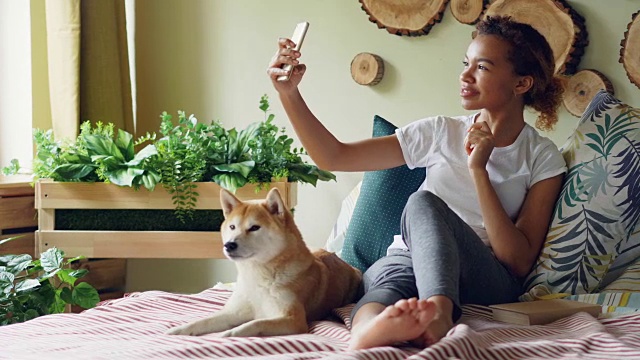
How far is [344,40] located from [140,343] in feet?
5.76

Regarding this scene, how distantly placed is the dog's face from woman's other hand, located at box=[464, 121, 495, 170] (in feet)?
1.52

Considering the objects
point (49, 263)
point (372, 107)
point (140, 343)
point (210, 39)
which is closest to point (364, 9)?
point (372, 107)

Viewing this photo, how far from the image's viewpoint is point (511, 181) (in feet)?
6.46

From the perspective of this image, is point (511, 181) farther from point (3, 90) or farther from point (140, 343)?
point (3, 90)

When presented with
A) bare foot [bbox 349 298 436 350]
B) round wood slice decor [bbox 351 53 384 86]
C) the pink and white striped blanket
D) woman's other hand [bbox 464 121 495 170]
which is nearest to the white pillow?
round wood slice decor [bbox 351 53 384 86]

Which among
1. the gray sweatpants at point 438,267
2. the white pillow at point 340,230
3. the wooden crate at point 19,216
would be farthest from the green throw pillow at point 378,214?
the wooden crate at point 19,216

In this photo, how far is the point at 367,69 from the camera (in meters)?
2.93

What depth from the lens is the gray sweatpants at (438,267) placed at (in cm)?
155

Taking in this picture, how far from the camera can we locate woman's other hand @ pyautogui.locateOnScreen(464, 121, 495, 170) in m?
1.87

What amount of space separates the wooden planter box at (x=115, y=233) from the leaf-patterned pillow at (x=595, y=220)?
1.00 metres

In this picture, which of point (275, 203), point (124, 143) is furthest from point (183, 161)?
point (275, 203)

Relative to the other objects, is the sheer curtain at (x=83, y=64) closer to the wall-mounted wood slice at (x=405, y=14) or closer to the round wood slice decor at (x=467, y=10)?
the wall-mounted wood slice at (x=405, y=14)

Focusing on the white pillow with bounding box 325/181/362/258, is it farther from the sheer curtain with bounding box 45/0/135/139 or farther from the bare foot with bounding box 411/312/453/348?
the sheer curtain with bounding box 45/0/135/139

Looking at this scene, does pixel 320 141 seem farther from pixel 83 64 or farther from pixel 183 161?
pixel 83 64
